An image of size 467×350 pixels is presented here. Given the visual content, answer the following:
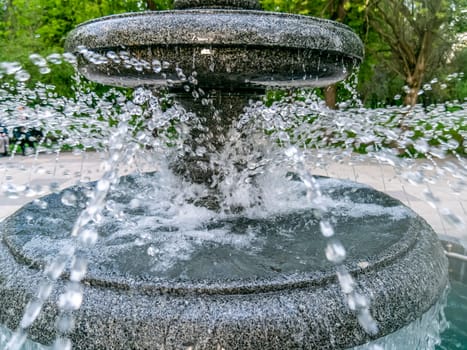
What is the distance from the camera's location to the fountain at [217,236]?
75.0 inches

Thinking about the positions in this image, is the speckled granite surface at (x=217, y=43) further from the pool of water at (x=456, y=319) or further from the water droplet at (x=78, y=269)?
the pool of water at (x=456, y=319)

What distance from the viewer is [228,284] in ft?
6.40

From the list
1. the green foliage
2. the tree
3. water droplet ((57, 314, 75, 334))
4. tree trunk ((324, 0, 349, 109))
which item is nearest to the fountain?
water droplet ((57, 314, 75, 334))

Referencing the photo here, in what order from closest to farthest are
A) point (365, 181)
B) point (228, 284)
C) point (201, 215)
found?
1. point (228, 284)
2. point (201, 215)
3. point (365, 181)

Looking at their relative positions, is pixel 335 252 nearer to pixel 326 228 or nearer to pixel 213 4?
pixel 326 228

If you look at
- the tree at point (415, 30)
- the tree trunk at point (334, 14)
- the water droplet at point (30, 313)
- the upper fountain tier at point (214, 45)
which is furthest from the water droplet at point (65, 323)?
the tree at point (415, 30)

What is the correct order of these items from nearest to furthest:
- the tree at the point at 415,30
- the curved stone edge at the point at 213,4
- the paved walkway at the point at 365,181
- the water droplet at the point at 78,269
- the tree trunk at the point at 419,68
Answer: the water droplet at the point at 78,269
the curved stone edge at the point at 213,4
the paved walkway at the point at 365,181
the tree at the point at 415,30
the tree trunk at the point at 419,68

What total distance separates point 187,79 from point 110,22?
1.68 ft

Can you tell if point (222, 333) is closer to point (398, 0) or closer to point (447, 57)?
point (398, 0)

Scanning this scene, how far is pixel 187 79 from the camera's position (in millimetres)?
2820

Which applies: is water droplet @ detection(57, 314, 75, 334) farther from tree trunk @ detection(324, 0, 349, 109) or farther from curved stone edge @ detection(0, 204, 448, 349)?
tree trunk @ detection(324, 0, 349, 109)

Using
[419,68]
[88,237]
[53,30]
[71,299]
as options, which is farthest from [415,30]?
[71,299]

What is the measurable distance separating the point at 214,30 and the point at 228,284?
3.97ft

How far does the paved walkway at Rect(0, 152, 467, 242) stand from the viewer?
18.6 feet
